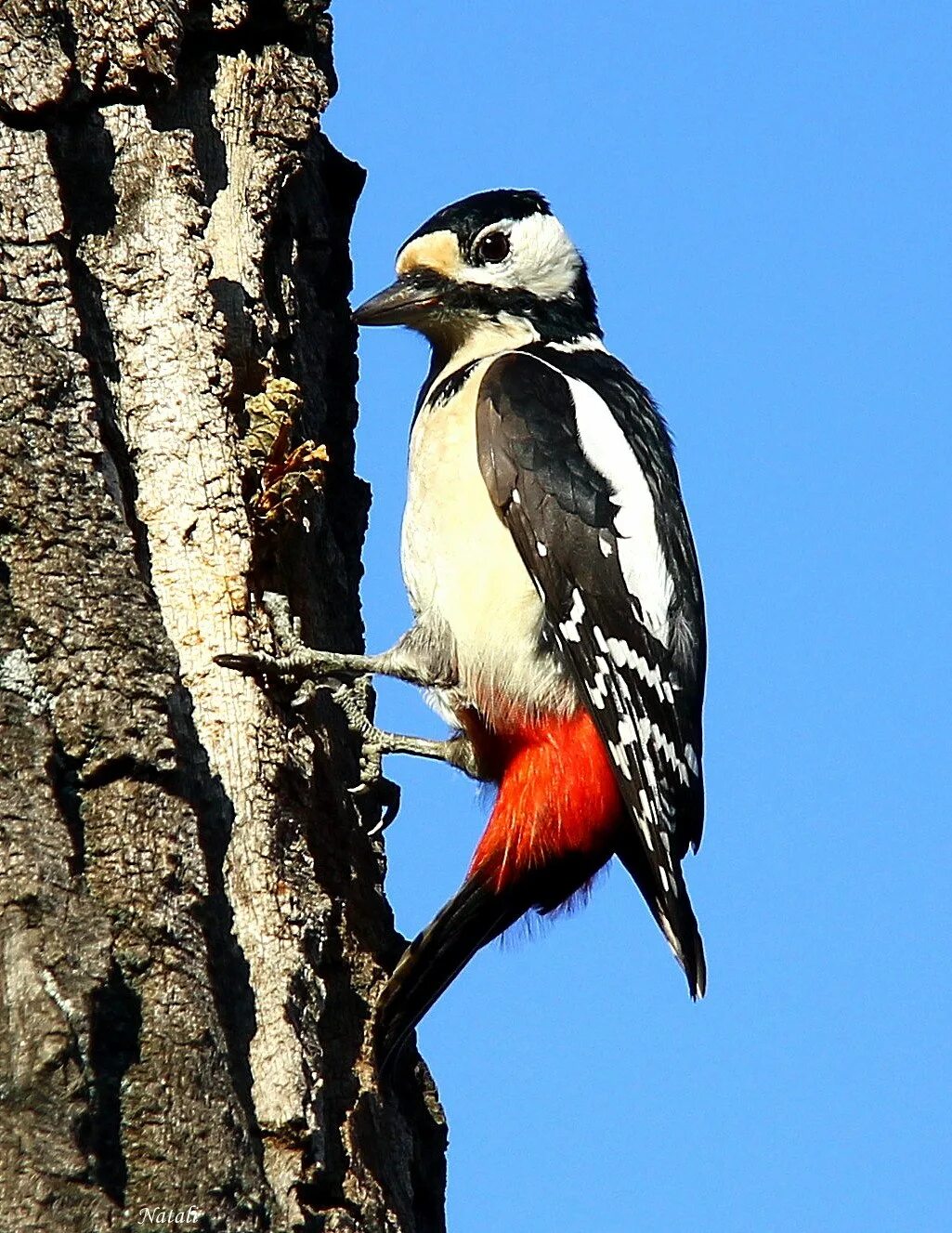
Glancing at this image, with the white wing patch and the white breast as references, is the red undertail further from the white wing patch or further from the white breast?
the white wing patch

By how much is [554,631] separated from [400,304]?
0.89 meters

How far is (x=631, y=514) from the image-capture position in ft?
12.3

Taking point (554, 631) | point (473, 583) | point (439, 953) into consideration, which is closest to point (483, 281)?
point (473, 583)

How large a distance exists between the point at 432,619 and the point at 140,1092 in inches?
69.0

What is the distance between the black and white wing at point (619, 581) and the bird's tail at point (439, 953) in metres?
0.32

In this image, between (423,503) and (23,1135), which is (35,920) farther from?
(423,503)

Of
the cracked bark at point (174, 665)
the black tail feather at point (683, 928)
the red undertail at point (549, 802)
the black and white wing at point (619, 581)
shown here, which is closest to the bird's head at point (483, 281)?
the black and white wing at point (619, 581)

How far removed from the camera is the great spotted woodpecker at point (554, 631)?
11.4 feet

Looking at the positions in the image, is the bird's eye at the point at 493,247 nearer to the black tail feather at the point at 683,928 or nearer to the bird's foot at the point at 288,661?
the bird's foot at the point at 288,661

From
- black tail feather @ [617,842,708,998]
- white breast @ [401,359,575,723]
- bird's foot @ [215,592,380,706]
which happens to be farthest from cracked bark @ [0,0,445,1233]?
black tail feather @ [617,842,708,998]

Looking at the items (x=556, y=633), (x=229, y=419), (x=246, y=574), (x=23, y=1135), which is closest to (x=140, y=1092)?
(x=23, y=1135)

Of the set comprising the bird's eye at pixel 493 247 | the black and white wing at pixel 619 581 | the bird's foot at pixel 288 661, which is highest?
the bird's eye at pixel 493 247

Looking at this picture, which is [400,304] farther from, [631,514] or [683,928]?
[683,928]

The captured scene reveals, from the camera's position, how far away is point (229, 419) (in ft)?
9.84
